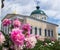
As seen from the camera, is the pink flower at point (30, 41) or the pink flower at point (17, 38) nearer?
the pink flower at point (17, 38)

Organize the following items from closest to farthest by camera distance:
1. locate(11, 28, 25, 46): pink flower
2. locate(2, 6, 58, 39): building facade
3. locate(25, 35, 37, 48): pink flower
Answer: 1. locate(11, 28, 25, 46): pink flower
2. locate(25, 35, 37, 48): pink flower
3. locate(2, 6, 58, 39): building facade

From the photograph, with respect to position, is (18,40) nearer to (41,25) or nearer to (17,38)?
(17,38)

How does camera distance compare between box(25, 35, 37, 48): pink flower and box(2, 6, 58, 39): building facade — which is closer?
box(25, 35, 37, 48): pink flower

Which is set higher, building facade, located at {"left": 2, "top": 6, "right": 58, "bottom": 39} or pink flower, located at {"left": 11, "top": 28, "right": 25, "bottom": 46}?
pink flower, located at {"left": 11, "top": 28, "right": 25, "bottom": 46}

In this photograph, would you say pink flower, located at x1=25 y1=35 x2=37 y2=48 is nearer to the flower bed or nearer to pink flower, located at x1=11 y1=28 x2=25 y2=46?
the flower bed

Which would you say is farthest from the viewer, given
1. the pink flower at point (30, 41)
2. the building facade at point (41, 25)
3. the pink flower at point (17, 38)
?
the building facade at point (41, 25)

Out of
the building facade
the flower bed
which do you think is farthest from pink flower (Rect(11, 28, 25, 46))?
the building facade

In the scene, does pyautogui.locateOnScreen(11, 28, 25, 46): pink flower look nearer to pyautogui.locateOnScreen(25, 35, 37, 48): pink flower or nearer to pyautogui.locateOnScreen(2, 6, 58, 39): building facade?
pyautogui.locateOnScreen(25, 35, 37, 48): pink flower

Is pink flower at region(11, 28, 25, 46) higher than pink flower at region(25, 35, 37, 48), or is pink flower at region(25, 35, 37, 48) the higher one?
pink flower at region(11, 28, 25, 46)

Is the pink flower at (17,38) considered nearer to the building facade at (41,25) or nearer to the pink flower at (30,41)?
the pink flower at (30,41)

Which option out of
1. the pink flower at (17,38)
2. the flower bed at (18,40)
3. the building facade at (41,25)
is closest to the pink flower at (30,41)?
the flower bed at (18,40)

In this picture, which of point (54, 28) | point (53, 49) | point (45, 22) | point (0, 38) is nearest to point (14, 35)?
point (0, 38)

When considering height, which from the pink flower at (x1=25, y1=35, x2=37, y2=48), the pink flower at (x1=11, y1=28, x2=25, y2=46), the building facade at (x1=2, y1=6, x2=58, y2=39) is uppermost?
the pink flower at (x1=11, y1=28, x2=25, y2=46)

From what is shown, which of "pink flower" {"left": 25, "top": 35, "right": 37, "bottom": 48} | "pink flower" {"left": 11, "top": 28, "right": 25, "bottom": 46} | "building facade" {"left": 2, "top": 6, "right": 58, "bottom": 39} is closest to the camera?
"pink flower" {"left": 11, "top": 28, "right": 25, "bottom": 46}
